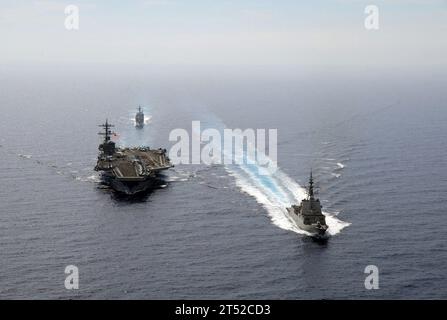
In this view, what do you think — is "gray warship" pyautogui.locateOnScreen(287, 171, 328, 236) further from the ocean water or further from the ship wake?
the ocean water

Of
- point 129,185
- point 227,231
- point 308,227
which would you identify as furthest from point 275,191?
point 129,185

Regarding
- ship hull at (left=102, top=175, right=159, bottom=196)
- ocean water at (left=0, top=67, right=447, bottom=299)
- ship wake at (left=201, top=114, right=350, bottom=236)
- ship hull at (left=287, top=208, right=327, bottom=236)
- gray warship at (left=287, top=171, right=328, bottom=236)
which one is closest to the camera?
ocean water at (left=0, top=67, right=447, bottom=299)

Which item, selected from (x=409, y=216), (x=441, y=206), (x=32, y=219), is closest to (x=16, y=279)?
(x=32, y=219)

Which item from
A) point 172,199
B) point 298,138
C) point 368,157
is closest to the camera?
point 172,199

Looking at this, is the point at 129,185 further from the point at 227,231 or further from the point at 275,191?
the point at 227,231

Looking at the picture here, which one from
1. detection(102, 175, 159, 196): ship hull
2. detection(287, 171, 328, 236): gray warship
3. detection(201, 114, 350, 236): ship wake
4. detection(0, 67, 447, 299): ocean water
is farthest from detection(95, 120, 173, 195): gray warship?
detection(287, 171, 328, 236): gray warship
